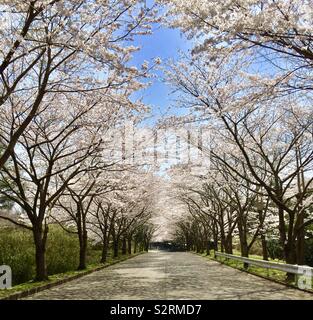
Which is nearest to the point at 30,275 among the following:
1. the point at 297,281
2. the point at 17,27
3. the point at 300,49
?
the point at 297,281

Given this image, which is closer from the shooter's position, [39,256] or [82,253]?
[39,256]

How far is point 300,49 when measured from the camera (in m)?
7.61

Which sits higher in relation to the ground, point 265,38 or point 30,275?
point 265,38

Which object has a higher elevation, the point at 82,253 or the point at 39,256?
the point at 39,256

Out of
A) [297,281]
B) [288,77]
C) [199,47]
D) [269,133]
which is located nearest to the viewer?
[199,47]

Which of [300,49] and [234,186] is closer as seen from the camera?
[300,49]

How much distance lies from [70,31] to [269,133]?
1475cm

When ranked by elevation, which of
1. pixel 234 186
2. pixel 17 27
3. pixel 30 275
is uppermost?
pixel 17 27

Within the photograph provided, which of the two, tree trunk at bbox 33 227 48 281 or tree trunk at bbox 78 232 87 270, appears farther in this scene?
tree trunk at bbox 78 232 87 270

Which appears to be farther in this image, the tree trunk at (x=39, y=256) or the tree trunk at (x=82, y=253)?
the tree trunk at (x=82, y=253)

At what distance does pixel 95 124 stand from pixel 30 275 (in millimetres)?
7146

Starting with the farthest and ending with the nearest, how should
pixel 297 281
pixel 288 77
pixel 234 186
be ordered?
1. pixel 234 186
2. pixel 297 281
3. pixel 288 77
